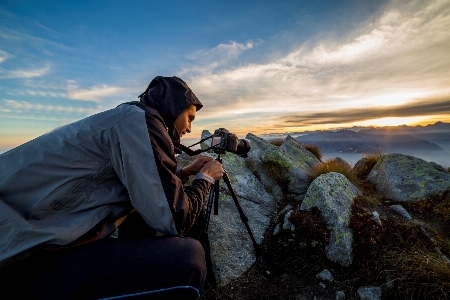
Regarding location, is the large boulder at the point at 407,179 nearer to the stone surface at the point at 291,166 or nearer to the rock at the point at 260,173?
the stone surface at the point at 291,166

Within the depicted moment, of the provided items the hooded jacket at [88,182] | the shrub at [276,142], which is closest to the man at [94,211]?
the hooded jacket at [88,182]

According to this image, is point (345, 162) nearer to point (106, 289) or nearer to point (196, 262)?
point (196, 262)

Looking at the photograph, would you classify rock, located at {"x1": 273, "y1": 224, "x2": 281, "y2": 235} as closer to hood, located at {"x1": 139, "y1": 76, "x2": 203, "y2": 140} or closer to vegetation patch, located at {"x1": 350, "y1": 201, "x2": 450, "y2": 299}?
vegetation patch, located at {"x1": 350, "y1": 201, "x2": 450, "y2": 299}

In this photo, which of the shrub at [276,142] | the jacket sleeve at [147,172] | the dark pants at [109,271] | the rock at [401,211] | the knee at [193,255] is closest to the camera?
the dark pants at [109,271]

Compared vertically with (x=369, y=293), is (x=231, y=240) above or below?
above

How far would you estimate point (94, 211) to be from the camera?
2193mm

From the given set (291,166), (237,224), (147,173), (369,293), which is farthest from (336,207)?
(147,173)

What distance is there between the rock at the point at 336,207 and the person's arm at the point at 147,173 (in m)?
3.50

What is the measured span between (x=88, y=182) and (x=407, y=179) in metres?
8.13

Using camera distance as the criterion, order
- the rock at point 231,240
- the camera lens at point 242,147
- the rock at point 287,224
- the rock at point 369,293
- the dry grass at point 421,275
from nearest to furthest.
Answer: the dry grass at point 421,275 → the rock at point 369,293 → the camera lens at point 242,147 → the rock at point 231,240 → the rock at point 287,224

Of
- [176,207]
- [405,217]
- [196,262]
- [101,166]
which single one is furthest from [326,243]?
[101,166]

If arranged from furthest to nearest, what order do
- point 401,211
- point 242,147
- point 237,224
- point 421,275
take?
point 401,211, point 237,224, point 242,147, point 421,275

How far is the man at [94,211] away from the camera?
73.1 inches

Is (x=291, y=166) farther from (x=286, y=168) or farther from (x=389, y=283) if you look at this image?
(x=389, y=283)
